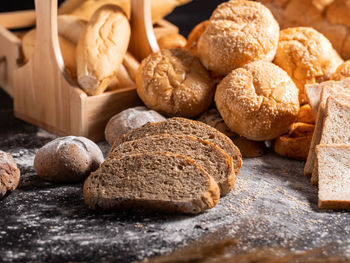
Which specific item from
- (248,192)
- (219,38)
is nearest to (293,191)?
(248,192)

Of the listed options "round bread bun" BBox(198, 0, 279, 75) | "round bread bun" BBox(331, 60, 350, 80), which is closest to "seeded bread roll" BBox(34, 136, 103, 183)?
"round bread bun" BBox(198, 0, 279, 75)

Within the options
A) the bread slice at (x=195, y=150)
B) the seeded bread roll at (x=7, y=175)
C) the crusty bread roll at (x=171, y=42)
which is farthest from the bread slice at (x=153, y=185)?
the crusty bread roll at (x=171, y=42)

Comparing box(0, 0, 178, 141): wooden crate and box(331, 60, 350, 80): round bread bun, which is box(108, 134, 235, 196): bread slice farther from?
box(331, 60, 350, 80): round bread bun

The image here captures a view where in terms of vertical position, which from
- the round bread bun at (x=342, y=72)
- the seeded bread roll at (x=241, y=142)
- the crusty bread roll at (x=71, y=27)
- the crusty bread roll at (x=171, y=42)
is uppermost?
the crusty bread roll at (x=71, y=27)

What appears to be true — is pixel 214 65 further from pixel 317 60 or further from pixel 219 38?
pixel 317 60

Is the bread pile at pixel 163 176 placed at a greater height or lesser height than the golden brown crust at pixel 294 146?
greater

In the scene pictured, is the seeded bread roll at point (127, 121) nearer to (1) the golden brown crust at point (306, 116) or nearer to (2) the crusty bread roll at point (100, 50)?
(2) the crusty bread roll at point (100, 50)

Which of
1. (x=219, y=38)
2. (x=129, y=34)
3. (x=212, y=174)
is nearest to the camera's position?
(x=212, y=174)
